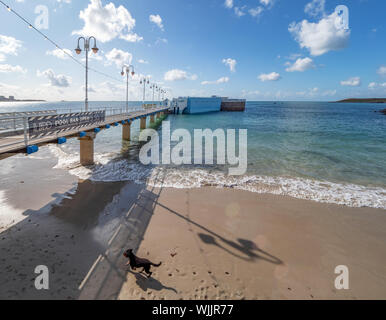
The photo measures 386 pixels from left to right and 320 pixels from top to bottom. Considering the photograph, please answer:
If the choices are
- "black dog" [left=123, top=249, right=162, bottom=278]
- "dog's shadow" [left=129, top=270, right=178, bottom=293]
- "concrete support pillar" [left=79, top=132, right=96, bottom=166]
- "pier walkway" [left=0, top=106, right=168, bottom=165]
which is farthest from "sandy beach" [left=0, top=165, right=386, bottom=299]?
"concrete support pillar" [left=79, top=132, right=96, bottom=166]

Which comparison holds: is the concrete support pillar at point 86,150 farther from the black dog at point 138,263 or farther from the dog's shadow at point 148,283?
the dog's shadow at point 148,283

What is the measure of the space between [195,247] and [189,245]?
198 mm

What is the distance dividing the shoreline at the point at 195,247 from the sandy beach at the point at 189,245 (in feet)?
0.09

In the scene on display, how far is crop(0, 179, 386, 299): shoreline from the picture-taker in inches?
180

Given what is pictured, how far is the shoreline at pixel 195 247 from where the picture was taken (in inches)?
180

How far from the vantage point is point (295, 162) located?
16203 mm

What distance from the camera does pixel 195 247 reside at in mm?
5965

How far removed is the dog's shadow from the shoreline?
24 millimetres

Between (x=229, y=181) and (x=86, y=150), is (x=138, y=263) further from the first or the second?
(x=86, y=150)

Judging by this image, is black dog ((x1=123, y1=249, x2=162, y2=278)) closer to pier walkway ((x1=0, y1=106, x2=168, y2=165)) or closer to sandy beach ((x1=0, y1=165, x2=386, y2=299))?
sandy beach ((x1=0, y1=165, x2=386, y2=299))

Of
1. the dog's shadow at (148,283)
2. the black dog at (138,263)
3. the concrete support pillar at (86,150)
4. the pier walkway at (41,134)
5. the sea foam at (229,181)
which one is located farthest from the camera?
the concrete support pillar at (86,150)

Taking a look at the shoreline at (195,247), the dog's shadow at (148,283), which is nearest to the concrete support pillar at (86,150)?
the shoreline at (195,247)

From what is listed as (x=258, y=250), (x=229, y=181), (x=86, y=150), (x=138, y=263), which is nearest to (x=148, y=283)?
(x=138, y=263)

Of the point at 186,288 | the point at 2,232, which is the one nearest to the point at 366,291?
the point at 186,288
